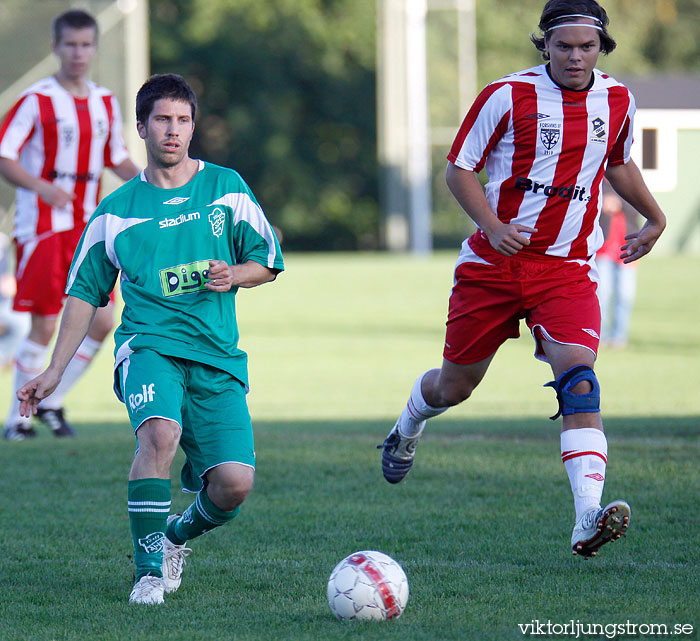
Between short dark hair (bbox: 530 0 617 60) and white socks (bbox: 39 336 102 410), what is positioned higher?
short dark hair (bbox: 530 0 617 60)

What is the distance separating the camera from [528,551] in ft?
16.5

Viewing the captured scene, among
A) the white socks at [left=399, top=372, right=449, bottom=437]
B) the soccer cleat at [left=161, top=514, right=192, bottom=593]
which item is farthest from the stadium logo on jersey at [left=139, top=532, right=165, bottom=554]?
the white socks at [left=399, top=372, right=449, bottom=437]

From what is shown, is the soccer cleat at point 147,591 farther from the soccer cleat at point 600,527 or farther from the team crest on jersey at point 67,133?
the team crest on jersey at point 67,133

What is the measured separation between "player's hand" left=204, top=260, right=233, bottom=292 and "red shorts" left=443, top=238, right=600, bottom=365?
1418 millimetres

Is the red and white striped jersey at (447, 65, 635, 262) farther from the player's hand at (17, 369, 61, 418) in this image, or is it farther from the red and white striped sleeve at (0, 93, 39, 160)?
the red and white striped sleeve at (0, 93, 39, 160)

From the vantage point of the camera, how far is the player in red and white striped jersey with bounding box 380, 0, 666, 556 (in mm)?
4965

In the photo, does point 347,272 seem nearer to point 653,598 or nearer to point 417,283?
point 417,283

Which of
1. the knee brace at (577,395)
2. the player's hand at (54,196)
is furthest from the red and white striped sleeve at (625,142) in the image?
the player's hand at (54,196)

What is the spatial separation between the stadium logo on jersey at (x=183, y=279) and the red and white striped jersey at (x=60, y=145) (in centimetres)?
409

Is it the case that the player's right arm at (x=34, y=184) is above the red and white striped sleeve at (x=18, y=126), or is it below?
below

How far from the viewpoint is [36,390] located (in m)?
4.27

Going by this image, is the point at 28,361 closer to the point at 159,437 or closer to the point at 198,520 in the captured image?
the point at 198,520

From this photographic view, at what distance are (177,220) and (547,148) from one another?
5.54ft

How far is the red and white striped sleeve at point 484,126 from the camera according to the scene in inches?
201
